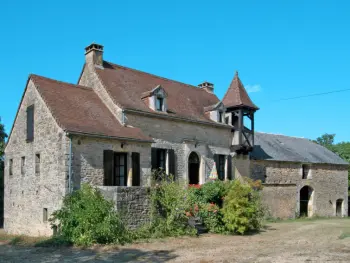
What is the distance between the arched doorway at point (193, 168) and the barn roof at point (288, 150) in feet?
18.6

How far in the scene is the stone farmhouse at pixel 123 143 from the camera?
16141 mm

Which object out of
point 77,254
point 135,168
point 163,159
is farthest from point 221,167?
point 77,254

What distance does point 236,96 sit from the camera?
2470 centimetres

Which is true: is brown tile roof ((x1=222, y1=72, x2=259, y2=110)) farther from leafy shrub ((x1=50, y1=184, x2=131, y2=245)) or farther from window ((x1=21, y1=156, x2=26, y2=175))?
window ((x1=21, y1=156, x2=26, y2=175))

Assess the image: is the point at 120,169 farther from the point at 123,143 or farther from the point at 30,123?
the point at 30,123

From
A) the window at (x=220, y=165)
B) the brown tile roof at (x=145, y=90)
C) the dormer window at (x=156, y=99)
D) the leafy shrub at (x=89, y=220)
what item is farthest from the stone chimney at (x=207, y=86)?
the leafy shrub at (x=89, y=220)

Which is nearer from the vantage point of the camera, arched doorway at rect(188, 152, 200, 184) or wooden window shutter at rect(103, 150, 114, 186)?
wooden window shutter at rect(103, 150, 114, 186)

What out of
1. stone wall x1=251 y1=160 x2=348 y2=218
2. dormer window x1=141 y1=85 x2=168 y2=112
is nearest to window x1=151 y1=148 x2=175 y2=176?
dormer window x1=141 y1=85 x2=168 y2=112

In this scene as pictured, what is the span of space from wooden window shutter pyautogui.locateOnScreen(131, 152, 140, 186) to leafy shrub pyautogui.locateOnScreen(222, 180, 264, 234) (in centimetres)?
419

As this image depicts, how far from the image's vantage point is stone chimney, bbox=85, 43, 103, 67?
67.3ft

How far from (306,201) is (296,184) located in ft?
8.38

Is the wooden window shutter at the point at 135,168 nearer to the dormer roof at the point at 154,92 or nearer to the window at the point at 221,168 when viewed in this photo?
the dormer roof at the point at 154,92

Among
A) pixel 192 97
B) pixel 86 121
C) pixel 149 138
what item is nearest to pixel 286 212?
pixel 192 97

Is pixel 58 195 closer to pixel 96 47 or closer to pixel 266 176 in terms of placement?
pixel 96 47
